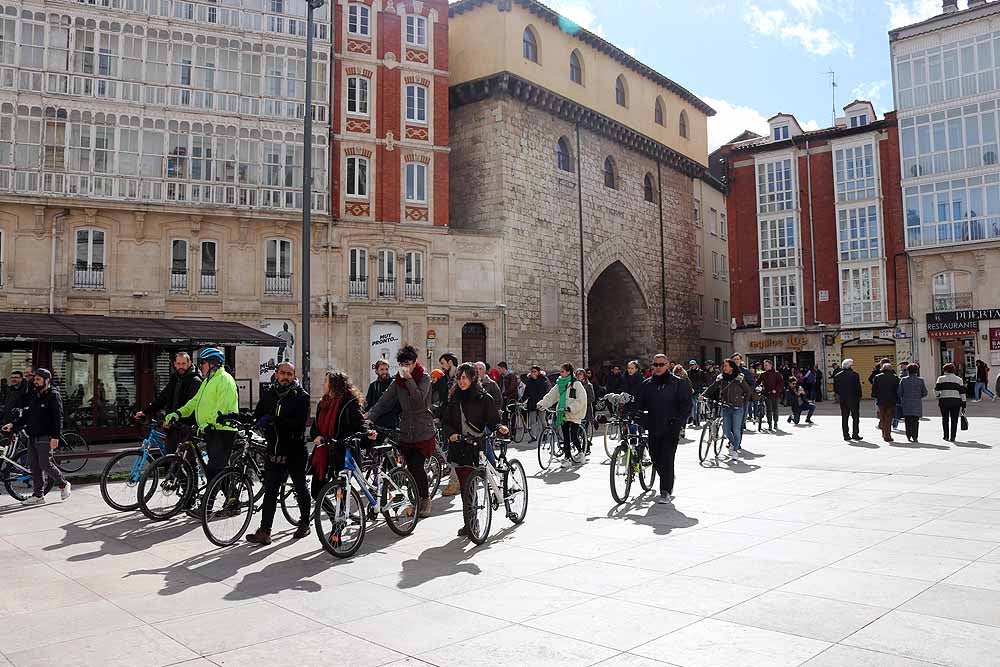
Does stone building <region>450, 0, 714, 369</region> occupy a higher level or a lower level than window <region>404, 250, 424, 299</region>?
higher

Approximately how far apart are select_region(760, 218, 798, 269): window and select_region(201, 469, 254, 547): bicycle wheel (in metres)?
36.2

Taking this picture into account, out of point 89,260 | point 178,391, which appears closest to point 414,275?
point 89,260

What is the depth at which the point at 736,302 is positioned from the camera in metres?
41.7

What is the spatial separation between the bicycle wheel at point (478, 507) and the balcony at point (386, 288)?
2138cm

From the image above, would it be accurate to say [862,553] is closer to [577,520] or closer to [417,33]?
[577,520]

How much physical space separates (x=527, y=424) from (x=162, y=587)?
44.0ft

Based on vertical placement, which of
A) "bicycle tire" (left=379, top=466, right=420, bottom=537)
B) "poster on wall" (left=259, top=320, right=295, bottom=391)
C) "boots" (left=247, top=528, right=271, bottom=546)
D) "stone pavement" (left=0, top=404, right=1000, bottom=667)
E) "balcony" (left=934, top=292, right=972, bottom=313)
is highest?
"balcony" (left=934, top=292, right=972, bottom=313)

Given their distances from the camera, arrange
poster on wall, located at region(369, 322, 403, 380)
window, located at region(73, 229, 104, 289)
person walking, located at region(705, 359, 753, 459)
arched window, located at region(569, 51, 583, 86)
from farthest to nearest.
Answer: arched window, located at region(569, 51, 583, 86), poster on wall, located at region(369, 322, 403, 380), window, located at region(73, 229, 104, 289), person walking, located at region(705, 359, 753, 459)

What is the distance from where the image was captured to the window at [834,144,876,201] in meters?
37.4

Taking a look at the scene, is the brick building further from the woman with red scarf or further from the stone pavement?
the woman with red scarf

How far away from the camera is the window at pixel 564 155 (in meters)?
34.5

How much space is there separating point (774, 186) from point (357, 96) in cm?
2187

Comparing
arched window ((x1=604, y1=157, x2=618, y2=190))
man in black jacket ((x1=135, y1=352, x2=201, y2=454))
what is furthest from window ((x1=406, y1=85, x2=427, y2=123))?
man in black jacket ((x1=135, y1=352, x2=201, y2=454))

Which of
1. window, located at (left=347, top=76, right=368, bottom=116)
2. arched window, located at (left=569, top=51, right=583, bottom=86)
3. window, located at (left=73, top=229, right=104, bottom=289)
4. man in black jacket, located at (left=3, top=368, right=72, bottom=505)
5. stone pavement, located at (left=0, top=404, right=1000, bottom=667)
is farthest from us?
arched window, located at (left=569, top=51, right=583, bottom=86)
